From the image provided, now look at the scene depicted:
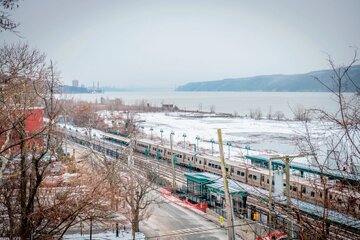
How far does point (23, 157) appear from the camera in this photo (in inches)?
273

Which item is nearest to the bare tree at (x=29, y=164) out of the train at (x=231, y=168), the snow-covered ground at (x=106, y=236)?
the snow-covered ground at (x=106, y=236)

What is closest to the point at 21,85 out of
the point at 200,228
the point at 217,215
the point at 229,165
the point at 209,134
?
the point at 200,228

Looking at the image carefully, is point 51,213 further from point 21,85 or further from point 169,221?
point 169,221

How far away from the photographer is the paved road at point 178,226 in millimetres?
16516

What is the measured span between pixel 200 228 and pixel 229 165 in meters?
10.5

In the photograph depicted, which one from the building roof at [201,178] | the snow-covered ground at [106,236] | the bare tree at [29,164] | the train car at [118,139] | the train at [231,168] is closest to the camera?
the bare tree at [29,164]

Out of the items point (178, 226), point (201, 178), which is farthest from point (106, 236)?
point (201, 178)

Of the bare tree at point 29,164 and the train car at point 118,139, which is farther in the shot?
the train car at point 118,139

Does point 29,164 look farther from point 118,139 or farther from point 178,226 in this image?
point 118,139

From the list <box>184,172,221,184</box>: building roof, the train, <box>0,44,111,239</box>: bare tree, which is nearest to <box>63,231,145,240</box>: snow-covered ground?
the train

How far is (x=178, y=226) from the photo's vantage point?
711 inches

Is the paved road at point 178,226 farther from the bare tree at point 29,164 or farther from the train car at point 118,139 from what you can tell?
the train car at point 118,139

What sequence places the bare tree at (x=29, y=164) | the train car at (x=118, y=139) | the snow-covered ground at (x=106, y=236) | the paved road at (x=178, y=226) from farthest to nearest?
the train car at (x=118, y=139), the paved road at (x=178, y=226), the snow-covered ground at (x=106, y=236), the bare tree at (x=29, y=164)

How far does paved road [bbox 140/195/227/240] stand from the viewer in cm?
1652
